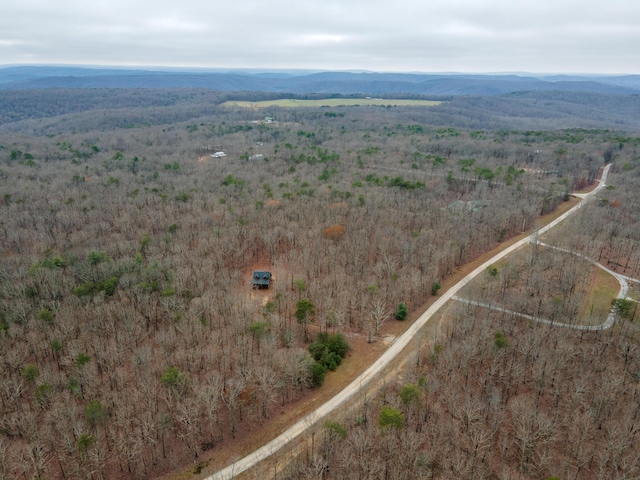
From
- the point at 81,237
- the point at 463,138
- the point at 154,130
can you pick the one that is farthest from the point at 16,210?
the point at 463,138

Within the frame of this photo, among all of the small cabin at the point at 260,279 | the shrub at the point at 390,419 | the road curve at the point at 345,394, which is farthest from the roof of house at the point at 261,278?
the shrub at the point at 390,419

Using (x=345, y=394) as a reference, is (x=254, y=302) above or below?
above

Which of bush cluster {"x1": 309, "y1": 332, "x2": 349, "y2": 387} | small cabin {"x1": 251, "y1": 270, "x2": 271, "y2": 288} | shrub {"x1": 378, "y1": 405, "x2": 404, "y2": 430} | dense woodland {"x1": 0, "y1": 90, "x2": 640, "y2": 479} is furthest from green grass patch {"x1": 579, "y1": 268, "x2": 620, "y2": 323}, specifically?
small cabin {"x1": 251, "y1": 270, "x2": 271, "y2": 288}

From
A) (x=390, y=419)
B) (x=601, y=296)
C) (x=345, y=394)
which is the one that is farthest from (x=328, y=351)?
(x=601, y=296)

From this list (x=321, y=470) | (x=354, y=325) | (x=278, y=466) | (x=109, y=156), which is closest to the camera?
(x=321, y=470)

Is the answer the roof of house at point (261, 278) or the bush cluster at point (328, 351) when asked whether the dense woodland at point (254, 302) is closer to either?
the roof of house at point (261, 278)

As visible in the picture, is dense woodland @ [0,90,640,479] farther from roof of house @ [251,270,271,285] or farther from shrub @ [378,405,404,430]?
roof of house @ [251,270,271,285]

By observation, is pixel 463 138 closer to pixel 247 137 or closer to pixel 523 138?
pixel 523 138

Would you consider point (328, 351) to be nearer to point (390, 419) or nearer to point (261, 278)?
point (390, 419)
